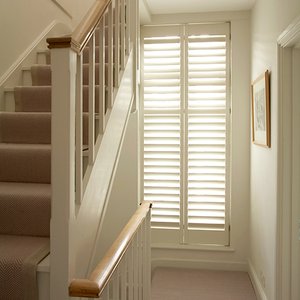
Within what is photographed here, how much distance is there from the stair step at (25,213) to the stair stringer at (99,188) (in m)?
0.21

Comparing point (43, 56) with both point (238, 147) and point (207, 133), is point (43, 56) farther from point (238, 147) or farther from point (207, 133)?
point (238, 147)

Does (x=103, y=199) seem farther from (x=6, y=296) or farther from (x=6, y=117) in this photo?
(x=6, y=117)

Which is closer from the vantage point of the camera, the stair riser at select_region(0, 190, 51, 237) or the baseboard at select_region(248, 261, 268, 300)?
the stair riser at select_region(0, 190, 51, 237)

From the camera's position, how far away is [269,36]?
3066 millimetres

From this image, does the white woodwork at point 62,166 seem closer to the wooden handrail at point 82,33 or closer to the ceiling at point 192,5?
the wooden handrail at point 82,33

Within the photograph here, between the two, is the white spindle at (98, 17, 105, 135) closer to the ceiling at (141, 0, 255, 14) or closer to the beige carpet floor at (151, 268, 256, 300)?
Answer: the ceiling at (141, 0, 255, 14)

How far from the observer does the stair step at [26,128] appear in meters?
2.46

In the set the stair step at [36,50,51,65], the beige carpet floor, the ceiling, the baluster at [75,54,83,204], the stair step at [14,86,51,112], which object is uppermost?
the ceiling

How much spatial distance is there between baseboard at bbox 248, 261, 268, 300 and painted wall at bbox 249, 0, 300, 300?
0.04 metres

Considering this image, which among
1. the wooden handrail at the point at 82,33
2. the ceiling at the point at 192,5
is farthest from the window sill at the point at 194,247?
the wooden handrail at the point at 82,33

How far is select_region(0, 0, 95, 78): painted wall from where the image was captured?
2.88 m

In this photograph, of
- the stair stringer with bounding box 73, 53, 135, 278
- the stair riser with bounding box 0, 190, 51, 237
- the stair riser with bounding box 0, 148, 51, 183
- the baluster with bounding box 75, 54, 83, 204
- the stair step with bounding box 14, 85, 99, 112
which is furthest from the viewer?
the stair step with bounding box 14, 85, 99, 112

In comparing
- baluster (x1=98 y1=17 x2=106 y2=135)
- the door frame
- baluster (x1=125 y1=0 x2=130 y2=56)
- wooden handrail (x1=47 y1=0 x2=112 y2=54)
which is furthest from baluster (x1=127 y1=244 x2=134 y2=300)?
baluster (x1=125 y1=0 x2=130 y2=56)

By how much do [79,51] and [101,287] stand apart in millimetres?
Answer: 947
